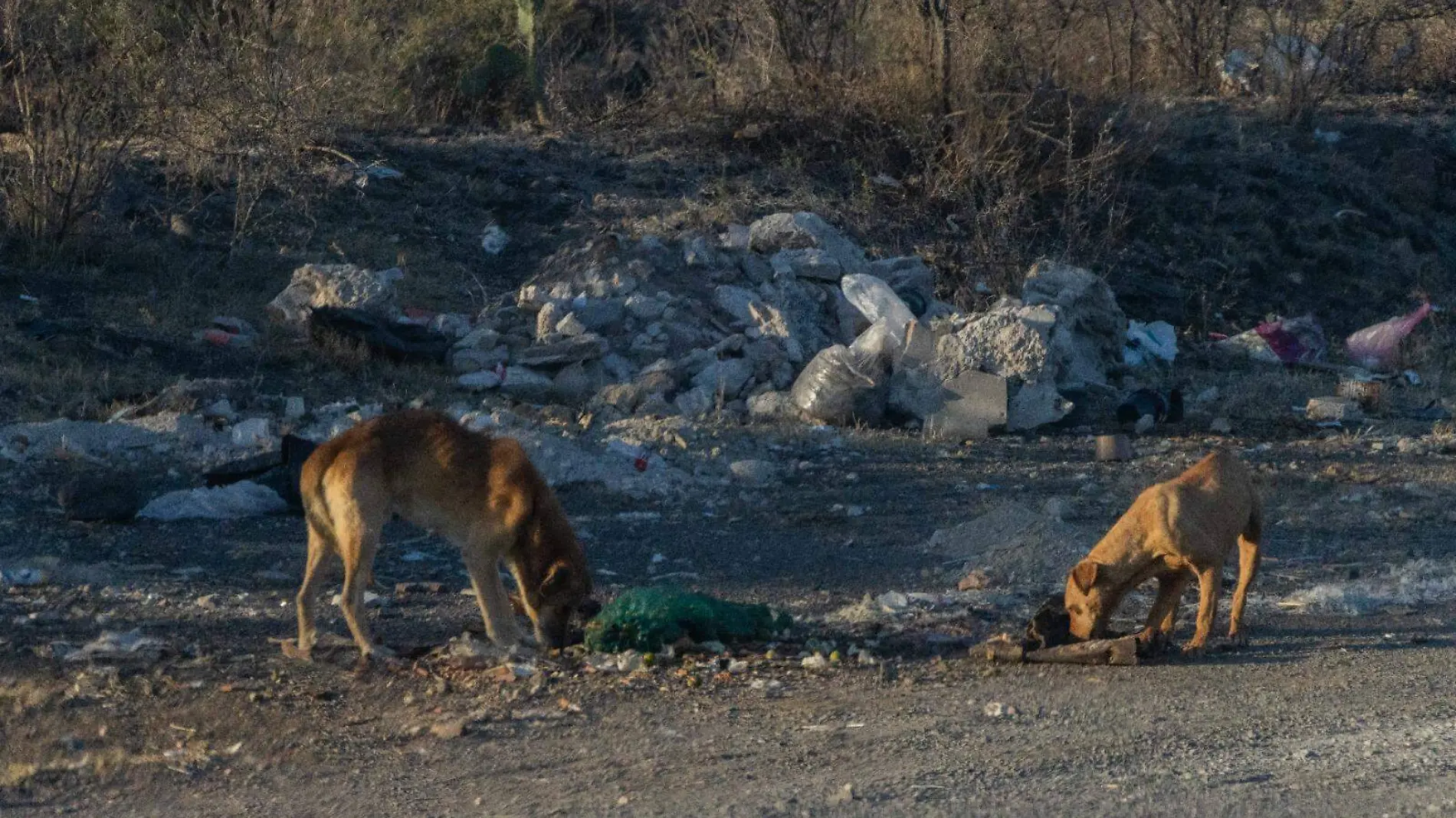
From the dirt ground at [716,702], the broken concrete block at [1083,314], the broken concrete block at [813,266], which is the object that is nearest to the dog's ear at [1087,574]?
the dirt ground at [716,702]

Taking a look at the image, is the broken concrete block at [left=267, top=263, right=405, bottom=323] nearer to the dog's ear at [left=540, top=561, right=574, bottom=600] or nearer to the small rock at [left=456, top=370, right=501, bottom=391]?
the small rock at [left=456, top=370, right=501, bottom=391]

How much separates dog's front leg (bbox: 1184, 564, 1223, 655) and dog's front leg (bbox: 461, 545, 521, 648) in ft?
9.11

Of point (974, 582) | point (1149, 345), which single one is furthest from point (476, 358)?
point (1149, 345)

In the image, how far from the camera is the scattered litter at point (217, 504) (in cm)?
961

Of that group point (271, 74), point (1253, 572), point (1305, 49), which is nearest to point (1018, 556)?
point (1253, 572)

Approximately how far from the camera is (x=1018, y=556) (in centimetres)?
888

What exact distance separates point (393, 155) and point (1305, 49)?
13226mm

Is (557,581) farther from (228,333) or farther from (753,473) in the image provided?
(228,333)

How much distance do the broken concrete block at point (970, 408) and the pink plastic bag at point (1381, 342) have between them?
17.9 feet

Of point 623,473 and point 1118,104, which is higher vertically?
point 1118,104

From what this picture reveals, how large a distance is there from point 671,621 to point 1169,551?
2.02m

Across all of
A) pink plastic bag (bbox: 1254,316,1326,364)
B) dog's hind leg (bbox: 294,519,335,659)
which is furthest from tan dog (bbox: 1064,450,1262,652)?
pink plastic bag (bbox: 1254,316,1326,364)

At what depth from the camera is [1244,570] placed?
23.3 feet

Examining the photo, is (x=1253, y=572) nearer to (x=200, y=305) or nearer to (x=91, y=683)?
(x=91, y=683)
